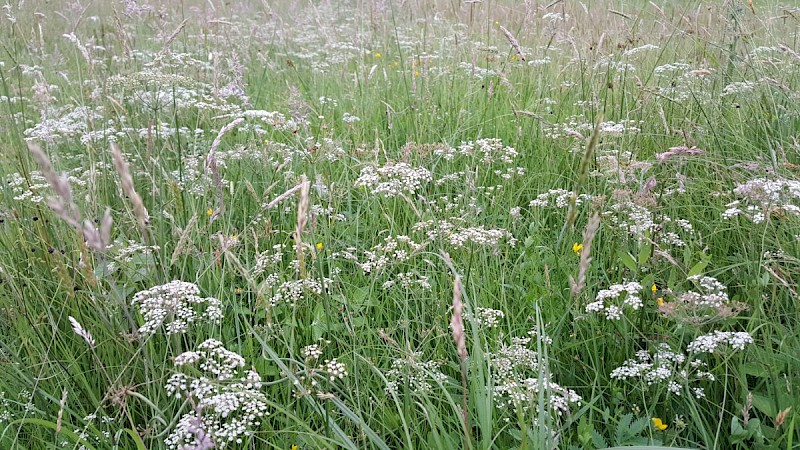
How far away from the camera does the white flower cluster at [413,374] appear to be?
1.59m

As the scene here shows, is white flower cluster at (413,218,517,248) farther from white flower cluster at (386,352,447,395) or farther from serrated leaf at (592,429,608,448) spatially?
serrated leaf at (592,429,608,448)

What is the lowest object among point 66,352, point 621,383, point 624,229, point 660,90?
point 621,383

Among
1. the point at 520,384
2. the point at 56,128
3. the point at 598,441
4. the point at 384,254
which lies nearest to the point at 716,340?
the point at 598,441

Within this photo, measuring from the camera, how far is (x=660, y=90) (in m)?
3.24

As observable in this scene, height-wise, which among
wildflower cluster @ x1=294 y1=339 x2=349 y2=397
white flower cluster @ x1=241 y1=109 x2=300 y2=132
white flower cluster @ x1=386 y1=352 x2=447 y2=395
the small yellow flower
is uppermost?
white flower cluster @ x1=241 y1=109 x2=300 y2=132

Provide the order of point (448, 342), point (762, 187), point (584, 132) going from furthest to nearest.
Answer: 1. point (584, 132)
2. point (448, 342)
3. point (762, 187)

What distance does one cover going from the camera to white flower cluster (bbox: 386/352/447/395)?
1.59 meters

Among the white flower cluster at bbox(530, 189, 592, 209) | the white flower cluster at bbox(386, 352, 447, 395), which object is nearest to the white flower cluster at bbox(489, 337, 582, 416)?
the white flower cluster at bbox(386, 352, 447, 395)

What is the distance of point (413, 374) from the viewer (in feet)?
5.81

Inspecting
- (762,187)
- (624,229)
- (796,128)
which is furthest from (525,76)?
(762,187)

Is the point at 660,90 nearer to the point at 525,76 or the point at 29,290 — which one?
the point at 525,76

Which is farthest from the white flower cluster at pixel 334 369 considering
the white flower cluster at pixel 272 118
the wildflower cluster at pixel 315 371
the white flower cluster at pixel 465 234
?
the white flower cluster at pixel 272 118

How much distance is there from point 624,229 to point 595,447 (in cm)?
→ 90

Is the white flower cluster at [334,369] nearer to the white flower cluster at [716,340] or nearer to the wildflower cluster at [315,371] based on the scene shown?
the wildflower cluster at [315,371]
